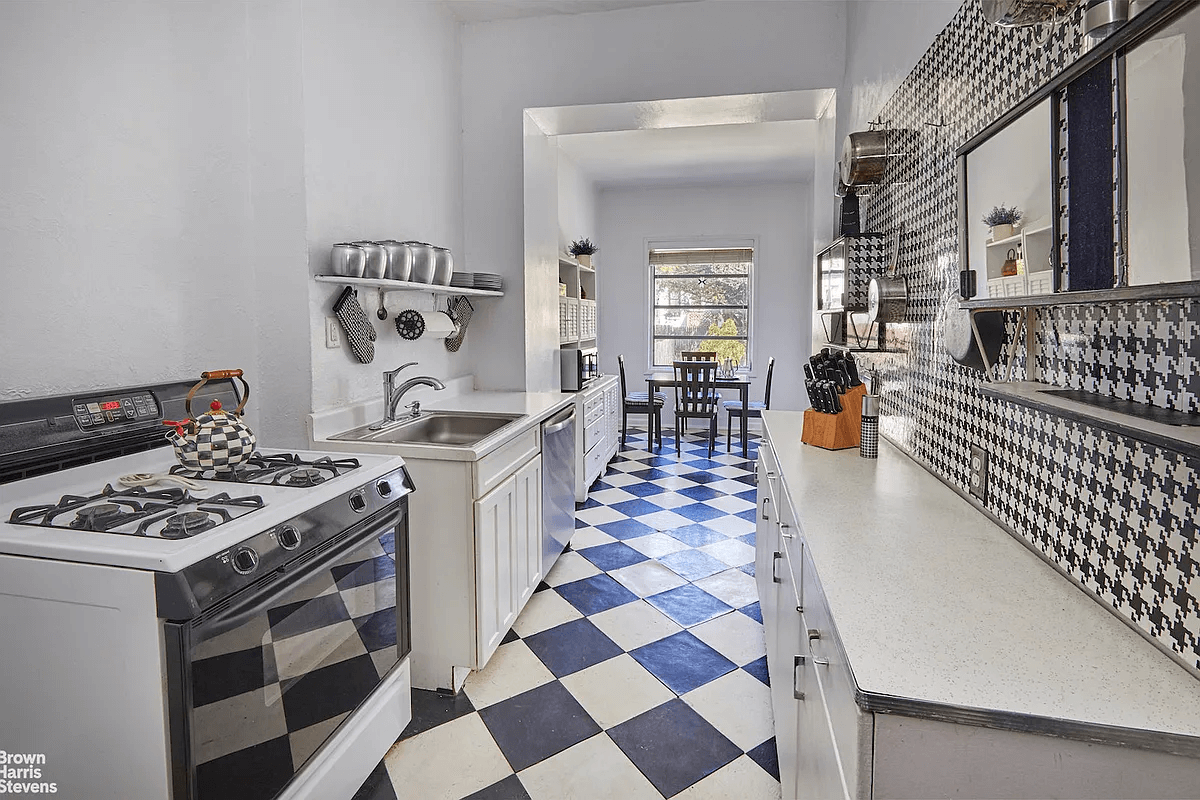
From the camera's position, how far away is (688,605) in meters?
2.97

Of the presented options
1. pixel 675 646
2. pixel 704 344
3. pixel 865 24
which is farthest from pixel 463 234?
pixel 704 344

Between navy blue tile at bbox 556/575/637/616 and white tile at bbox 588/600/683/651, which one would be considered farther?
navy blue tile at bbox 556/575/637/616

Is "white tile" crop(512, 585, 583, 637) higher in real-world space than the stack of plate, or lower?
lower

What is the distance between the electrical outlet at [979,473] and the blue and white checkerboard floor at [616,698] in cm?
95

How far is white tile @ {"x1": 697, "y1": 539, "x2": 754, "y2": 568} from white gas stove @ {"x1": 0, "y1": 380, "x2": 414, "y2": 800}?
2126 mm

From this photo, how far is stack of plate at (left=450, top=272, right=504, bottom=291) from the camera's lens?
3326 millimetres

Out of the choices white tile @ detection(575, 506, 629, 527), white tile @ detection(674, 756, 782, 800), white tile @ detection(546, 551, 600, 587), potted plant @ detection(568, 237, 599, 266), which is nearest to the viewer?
white tile @ detection(674, 756, 782, 800)

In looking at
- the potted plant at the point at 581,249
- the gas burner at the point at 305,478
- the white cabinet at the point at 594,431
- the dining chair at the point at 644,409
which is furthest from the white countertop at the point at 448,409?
the dining chair at the point at 644,409

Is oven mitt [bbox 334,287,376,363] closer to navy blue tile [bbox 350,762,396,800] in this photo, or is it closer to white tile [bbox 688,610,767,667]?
navy blue tile [bbox 350,762,396,800]

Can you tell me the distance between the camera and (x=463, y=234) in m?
3.73

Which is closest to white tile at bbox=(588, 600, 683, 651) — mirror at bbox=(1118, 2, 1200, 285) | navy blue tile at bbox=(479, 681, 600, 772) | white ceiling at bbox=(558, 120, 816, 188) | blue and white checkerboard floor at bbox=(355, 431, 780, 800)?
blue and white checkerboard floor at bbox=(355, 431, 780, 800)

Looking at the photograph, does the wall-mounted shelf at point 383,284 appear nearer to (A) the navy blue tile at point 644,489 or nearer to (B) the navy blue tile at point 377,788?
(B) the navy blue tile at point 377,788

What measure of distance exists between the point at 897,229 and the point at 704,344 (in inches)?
193

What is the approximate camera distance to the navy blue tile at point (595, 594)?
2969mm
